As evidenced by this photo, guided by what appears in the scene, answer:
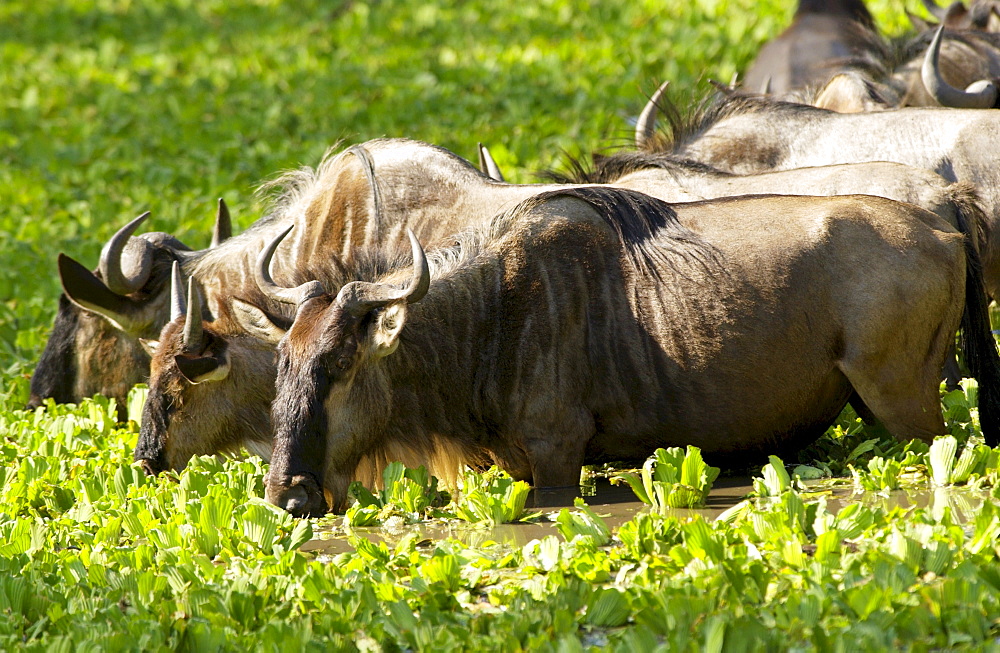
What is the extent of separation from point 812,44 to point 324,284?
26.6 feet

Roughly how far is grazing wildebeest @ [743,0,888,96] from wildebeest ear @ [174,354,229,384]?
6.50m

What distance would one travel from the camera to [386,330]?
509 centimetres

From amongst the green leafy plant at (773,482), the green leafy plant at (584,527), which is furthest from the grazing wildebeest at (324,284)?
the green leafy plant at (773,482)

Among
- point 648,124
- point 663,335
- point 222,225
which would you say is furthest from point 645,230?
point 222,225

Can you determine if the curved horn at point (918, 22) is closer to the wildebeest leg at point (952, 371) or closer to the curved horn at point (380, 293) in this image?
Answer: the wildebeest leg at point (952, 371)

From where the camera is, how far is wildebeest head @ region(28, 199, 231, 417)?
22.9 feet

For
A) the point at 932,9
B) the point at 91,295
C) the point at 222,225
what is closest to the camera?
the point at 91,295

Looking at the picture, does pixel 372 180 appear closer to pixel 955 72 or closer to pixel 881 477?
pixel 881 477

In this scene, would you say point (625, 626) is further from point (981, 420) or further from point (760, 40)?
point (760, 40)

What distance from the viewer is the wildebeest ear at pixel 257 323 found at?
17.9 ft

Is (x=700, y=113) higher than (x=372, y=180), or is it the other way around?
(x=372, y=180)

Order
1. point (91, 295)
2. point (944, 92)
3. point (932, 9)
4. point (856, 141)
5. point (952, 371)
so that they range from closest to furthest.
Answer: point (952, 371) → point (91, 295) → point (856, 141) → point (944, 92) → point (932, 9)

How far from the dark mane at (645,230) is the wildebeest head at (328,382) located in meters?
0.91

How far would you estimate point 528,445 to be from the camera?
5.37 m
